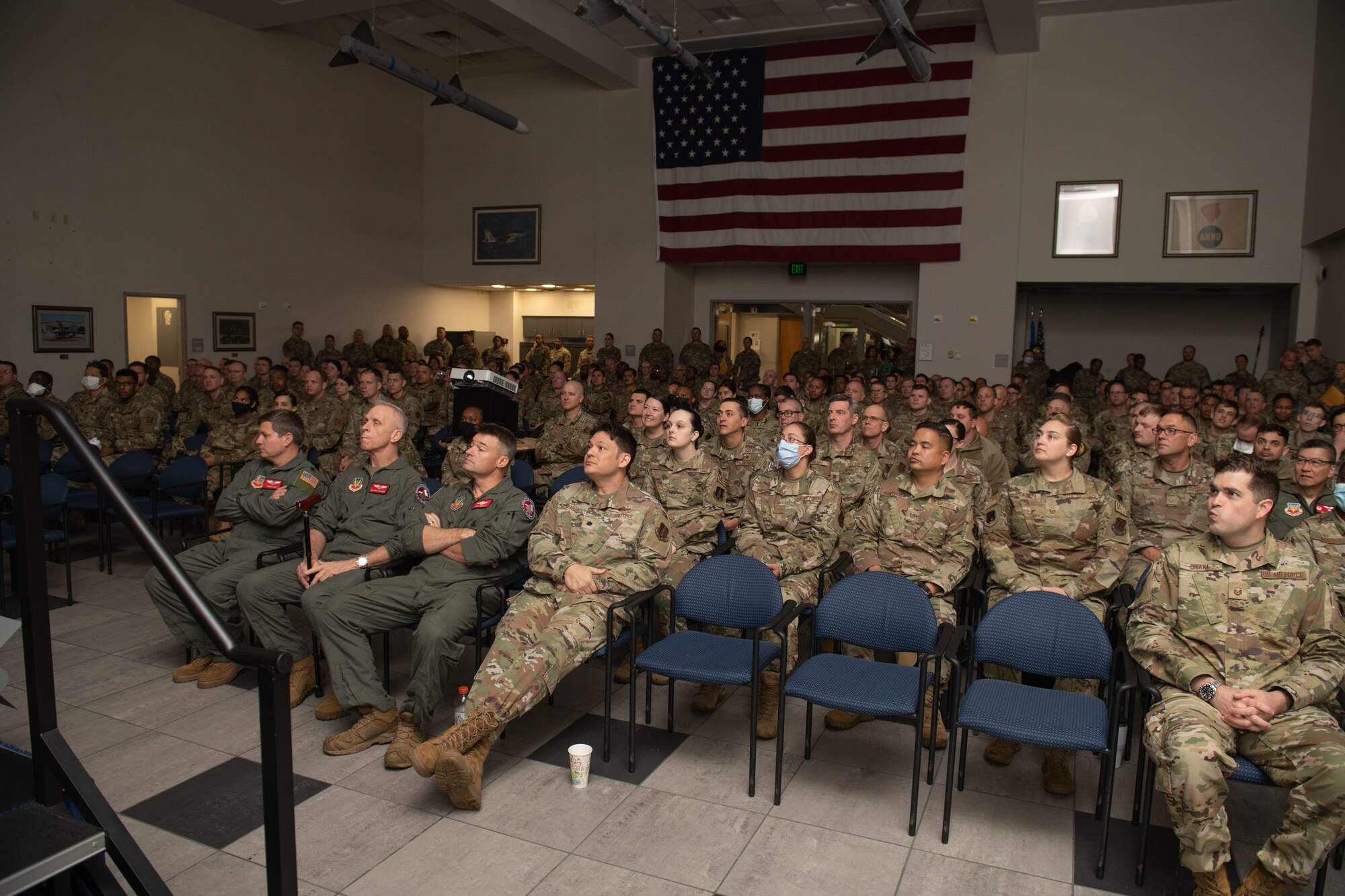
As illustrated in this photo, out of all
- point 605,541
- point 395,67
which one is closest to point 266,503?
point 605,541

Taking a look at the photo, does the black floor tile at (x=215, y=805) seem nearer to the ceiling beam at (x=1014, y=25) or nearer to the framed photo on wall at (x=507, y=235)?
the ceiling beam at (x=1014, y=25)

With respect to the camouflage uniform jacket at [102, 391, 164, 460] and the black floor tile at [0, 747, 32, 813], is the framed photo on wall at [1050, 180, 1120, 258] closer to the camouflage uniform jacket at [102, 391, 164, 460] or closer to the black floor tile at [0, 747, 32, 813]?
the camouflage uniform jacket at [102, 391, 164, 460]

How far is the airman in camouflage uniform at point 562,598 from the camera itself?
3023 millimetres

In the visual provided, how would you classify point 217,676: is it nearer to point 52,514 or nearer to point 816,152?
point 52,514

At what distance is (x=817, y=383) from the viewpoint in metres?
8.96

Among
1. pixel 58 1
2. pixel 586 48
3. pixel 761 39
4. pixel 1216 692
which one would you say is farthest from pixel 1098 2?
pixel 58 1

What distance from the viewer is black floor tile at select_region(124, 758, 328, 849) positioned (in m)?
2.88

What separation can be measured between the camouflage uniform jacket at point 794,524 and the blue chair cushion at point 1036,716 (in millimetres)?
1242

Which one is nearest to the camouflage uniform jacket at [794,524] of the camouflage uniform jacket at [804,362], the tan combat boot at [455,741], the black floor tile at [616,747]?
the black floor tile at [616,747]

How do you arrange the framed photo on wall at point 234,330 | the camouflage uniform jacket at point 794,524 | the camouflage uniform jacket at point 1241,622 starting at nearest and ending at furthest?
1. the camouflage uniform jacket at point 1241,622
2. the camouflage uniform jacket at point 794,524
3. the framed photo on wall at point 234,330

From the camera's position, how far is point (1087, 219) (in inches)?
488

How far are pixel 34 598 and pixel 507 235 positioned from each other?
1509 centimetres

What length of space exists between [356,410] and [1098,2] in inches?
427

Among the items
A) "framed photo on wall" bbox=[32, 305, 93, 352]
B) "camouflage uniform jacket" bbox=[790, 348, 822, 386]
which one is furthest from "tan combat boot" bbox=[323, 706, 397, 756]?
"camouflage uniform jacket" bbox=[790, 348, 822, 386]
